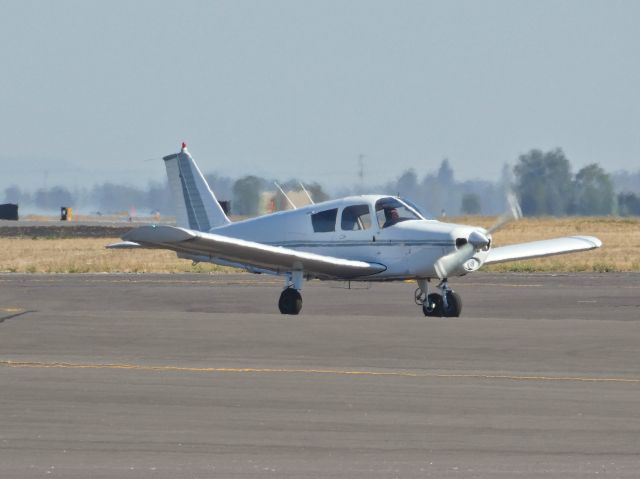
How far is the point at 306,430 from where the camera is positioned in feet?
32.5

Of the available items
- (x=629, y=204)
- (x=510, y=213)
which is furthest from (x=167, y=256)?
(x=629, y=204)

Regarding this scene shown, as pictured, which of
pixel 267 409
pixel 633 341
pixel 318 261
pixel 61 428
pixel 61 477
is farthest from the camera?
pixel 318 261

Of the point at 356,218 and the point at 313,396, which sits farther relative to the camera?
the point at 356,218

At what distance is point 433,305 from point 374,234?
177 cm


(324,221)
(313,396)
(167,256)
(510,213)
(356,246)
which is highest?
(510,213)

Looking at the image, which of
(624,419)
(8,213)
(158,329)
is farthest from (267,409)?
(8,213)

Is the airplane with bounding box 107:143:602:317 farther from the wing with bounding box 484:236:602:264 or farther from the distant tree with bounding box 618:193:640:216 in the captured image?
the distant tree with bounding box 618:193:640:216

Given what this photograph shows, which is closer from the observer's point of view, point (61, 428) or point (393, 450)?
point (393, 450)

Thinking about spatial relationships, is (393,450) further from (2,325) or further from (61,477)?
(2,325)

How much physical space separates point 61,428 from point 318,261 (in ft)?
47.5

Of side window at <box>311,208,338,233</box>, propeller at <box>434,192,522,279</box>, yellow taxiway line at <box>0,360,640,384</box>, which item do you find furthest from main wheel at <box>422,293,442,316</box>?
yellow taxiway line at <box>0,360,640,384</box>

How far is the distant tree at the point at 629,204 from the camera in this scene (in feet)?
364

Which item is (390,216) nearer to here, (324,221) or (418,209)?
(418,209)

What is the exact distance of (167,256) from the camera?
56.8m
